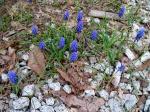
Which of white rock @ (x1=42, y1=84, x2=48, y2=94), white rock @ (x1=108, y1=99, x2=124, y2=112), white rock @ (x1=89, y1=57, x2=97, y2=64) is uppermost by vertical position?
white rock @ (x1=89, y1=57, x2=97, y2=64)

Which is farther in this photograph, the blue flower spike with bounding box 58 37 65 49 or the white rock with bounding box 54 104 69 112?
the blue flower spike with bounding box 58 37 65 49

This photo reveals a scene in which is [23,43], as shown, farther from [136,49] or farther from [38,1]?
[136,49]

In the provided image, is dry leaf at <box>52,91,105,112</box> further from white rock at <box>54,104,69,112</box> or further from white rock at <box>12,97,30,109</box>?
white rock at <box>12,97,30,109</box>

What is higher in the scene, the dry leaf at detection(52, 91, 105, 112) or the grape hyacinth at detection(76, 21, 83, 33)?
the grape hyacinth at detection(76, 21, 83, 33)

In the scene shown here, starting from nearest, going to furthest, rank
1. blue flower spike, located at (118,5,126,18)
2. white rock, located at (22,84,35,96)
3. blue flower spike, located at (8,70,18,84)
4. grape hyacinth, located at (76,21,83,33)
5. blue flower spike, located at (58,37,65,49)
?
blue flower spike, located at (8,70,18,84) < white rock, located at (22,84,35,96) < blue flower spike, located at (58,37,65,49) < grape hyacinth, located at (76,21,83,33) < blue flower spike, located at (118,5,126,18)

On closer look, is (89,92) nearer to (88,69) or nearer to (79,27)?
(88,69)

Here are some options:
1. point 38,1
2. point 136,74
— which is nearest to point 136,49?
point 136,74

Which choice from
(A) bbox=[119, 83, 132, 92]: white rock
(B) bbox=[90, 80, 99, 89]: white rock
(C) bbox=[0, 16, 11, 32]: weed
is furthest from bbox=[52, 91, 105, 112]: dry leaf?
(C) bbox=[0, 16, 11, 32]: weed
